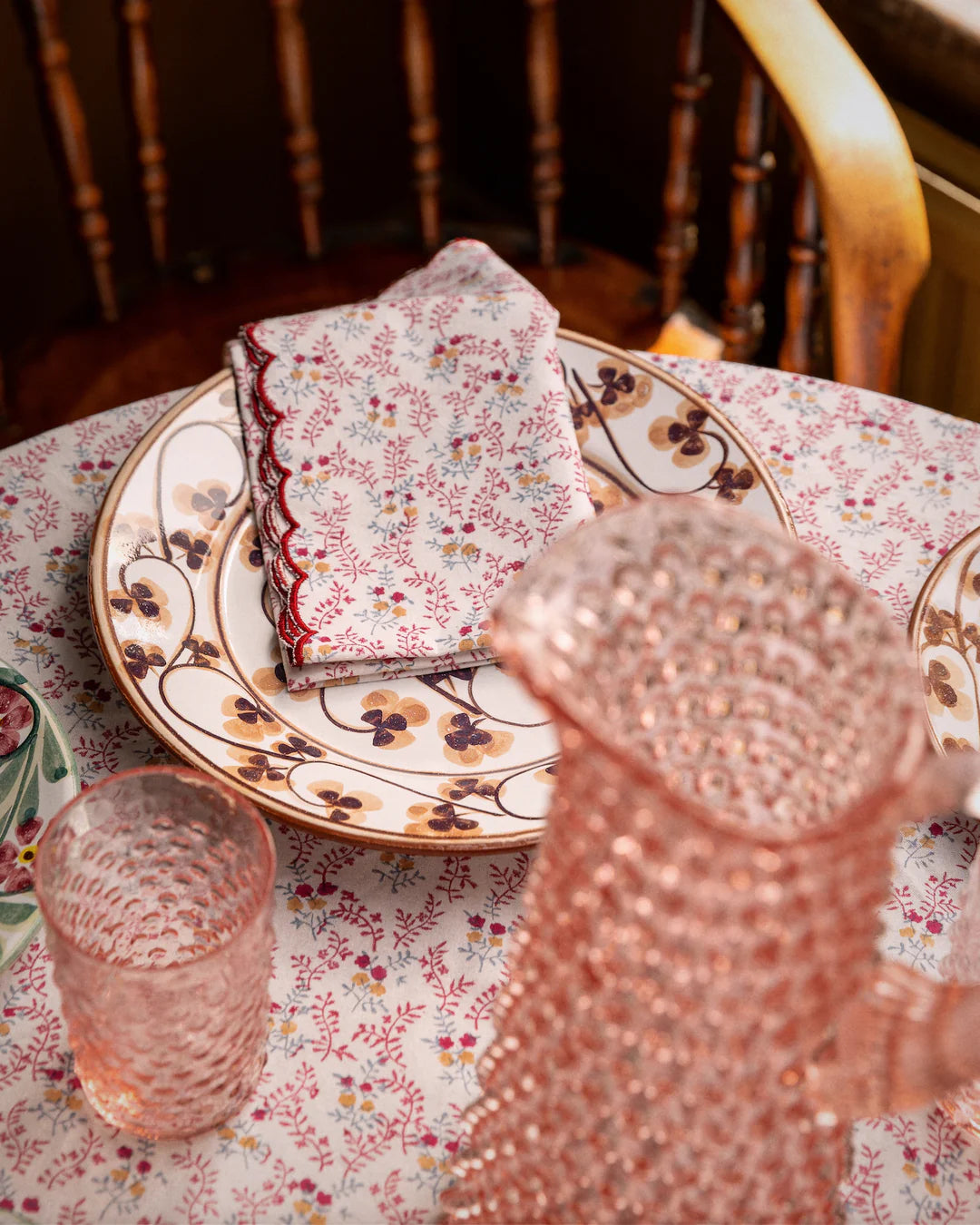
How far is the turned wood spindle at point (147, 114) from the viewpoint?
3.77ft

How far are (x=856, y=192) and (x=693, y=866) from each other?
0.61 meters

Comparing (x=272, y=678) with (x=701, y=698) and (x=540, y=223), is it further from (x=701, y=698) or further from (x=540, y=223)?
(x=540, y=223)

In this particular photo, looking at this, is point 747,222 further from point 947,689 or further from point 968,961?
point 968,961

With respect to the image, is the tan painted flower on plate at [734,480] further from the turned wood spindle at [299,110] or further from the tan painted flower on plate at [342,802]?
the turned wood spindle at [299,110]

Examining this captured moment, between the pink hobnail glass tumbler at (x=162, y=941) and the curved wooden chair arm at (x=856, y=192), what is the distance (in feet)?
1.78

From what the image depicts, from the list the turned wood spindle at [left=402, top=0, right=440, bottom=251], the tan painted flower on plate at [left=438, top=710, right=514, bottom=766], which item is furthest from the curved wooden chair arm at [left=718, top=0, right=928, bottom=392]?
the turned wood spindle at [left=402, top=0, right=440, bottom=251]

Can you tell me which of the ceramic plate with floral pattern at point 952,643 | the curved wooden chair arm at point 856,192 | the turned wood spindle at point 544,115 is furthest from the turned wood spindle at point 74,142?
the ceramic plate with floral pattern at point 952,643

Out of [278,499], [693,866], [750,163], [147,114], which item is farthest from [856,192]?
[147,114]

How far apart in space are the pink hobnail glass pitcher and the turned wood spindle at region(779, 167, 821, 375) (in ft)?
1.87

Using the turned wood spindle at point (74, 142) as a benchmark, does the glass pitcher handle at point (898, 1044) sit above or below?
above

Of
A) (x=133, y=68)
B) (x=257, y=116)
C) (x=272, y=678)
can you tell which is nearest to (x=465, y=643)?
(x=272, y=678)

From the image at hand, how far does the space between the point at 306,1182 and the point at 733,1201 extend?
0.17 m

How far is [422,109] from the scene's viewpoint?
1261mm

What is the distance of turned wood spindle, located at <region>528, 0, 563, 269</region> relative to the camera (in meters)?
1.23
